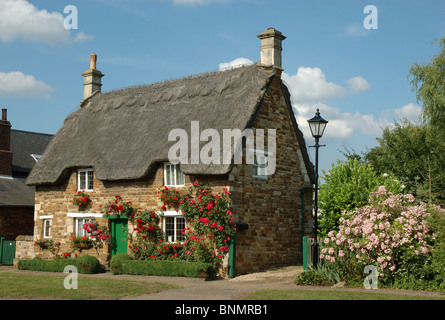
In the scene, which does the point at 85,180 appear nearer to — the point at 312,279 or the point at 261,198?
the point at 261,198

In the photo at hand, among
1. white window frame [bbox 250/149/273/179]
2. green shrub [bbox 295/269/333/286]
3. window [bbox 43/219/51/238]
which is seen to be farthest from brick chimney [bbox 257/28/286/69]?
window [bbox 43/219/51/238]

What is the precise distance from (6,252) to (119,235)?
24.5 feet

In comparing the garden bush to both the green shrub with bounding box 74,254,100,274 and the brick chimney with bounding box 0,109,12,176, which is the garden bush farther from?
the brick chimney with bounding box 0,109,12,176

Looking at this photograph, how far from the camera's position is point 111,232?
21.3m

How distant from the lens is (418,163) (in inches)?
885

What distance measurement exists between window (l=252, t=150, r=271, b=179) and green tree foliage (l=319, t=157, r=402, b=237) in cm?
219

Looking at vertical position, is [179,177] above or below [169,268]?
above

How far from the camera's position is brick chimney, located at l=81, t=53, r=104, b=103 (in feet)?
87.9

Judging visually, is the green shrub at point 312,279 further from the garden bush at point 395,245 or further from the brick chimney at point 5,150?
the brick chimney at point 5,150

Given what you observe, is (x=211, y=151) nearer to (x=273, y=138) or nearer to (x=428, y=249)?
(x=273, y=138)

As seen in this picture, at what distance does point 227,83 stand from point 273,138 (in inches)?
111

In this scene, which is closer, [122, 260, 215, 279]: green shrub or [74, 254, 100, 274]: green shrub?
[122, 260, 215, 279]: green shrub

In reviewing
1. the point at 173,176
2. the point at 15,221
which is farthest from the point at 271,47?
the point at 15,221
